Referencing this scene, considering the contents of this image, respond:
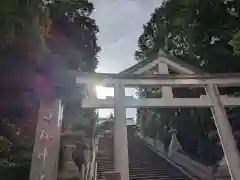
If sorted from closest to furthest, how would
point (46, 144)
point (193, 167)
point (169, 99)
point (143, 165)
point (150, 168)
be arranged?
1. point (46, 144)
2. point (169, 99)
3. point (150, 168)
4. point (143, 165)
5. point (193, 167)

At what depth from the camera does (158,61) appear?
966 cm

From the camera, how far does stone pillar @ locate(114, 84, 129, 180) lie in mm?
6779

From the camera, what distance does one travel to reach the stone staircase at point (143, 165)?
9.53 m

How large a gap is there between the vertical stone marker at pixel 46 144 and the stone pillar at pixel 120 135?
1.70m

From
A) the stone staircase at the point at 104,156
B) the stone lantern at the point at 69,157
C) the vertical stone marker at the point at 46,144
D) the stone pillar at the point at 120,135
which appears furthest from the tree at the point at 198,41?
the stone lantern at the point at 69,157

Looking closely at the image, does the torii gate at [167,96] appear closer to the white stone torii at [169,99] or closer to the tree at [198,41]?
the white stone torii at [169,99]

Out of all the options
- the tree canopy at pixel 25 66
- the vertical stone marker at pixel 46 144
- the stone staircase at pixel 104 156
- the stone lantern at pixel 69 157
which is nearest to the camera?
the tree canopy at pixel 25 66

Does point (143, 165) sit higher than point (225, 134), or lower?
lower

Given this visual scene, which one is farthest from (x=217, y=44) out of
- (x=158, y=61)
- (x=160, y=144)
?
(x=160, y=144)

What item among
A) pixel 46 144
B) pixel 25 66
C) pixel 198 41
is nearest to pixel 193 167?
pixel 198 41

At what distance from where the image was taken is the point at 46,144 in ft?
19.6

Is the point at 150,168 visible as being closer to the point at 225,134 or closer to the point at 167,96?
the point at 167,96

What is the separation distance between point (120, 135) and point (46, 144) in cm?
213

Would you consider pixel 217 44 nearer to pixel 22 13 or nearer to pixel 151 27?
pixel 151 27
